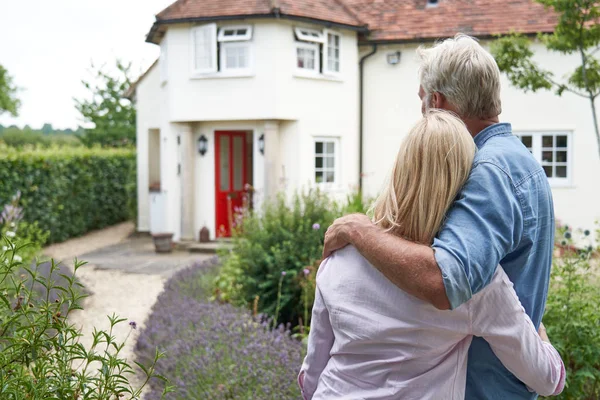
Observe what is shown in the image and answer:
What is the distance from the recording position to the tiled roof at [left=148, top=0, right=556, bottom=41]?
1470 cm

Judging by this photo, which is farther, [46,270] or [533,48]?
[533,48]

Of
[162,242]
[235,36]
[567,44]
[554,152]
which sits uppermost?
[235,36]

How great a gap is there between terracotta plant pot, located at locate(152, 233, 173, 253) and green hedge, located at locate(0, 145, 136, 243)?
8.65ft

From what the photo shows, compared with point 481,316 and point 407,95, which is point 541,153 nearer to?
point 407,95

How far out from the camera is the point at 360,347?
1.96 meters

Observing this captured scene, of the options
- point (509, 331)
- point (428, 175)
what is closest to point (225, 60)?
point (428, 175)

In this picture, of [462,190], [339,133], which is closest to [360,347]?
[462,190]

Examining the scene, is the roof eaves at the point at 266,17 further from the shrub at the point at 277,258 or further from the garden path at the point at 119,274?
the shrub at the point at 277,258

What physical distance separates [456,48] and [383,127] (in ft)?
45.9

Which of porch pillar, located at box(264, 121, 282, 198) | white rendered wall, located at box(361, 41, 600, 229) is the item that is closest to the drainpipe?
white rendered wall, located at box(361, 41, 600, 229)

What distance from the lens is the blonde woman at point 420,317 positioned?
1.88 m

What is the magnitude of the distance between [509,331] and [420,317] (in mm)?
248

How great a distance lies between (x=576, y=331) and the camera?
4.12 metres

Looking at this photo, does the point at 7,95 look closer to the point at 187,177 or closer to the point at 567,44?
the point at 187,177
